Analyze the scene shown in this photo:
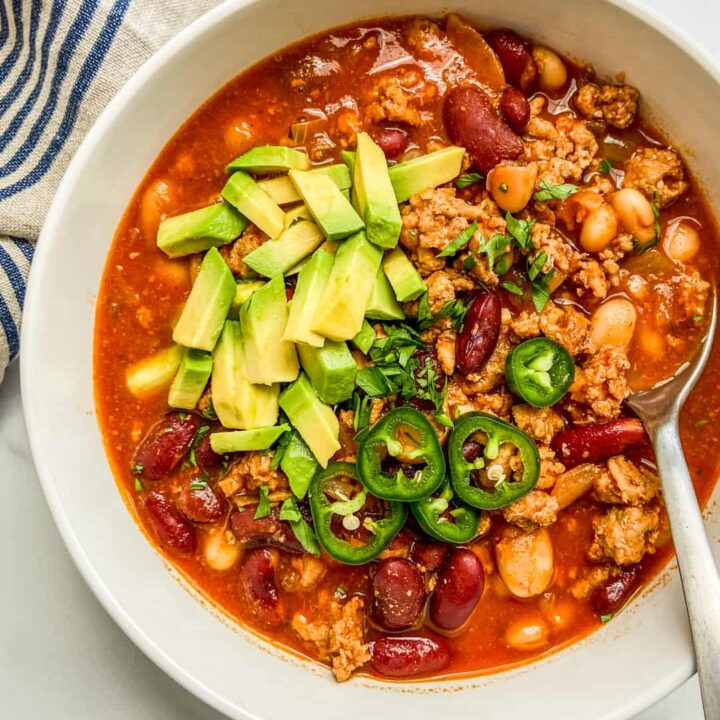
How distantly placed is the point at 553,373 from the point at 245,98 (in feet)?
5.42

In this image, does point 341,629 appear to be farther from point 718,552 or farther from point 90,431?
point 718,552

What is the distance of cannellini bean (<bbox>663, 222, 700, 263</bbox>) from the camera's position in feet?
10.9

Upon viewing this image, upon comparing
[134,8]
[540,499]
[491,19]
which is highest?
[491,19]

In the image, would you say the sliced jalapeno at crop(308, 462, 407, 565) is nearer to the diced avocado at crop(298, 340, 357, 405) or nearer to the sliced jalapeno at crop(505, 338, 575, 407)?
the diced avocado at crop(298, 340, 357, 405)

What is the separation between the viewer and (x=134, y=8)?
341 centimetres

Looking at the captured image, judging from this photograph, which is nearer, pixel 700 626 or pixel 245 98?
pixel 700 626

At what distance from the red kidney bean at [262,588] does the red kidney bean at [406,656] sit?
427 mm

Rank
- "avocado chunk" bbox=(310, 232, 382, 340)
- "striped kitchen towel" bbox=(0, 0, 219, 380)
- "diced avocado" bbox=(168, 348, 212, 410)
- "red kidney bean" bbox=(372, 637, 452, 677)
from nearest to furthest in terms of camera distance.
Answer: "avocado chunk" bbox=(310, 232, 382, 340) < "diced avocado" bbox=(168, 348, 212, 410) < "red kidney bean" bbox=(372, 637, 452, 677) < "striped kitchen towel" bbox=(0, 0, 219, 380)

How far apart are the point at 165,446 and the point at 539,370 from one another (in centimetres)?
150

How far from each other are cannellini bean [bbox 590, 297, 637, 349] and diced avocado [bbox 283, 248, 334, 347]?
1084mm

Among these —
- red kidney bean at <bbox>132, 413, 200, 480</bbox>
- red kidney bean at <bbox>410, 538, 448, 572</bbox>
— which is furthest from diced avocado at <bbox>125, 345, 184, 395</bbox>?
red kidney bean at <bbox>410, 538, 448, 572</bbox>

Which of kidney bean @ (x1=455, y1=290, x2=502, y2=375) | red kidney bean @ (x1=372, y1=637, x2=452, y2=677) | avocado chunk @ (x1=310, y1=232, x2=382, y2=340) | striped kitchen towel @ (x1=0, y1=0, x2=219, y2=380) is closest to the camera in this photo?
avocado chunk @ (x1=310, y1=232, x2=382, y2=340)

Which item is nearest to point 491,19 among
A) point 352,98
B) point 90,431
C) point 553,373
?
point 352,98

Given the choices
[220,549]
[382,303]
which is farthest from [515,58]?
[220,549]
